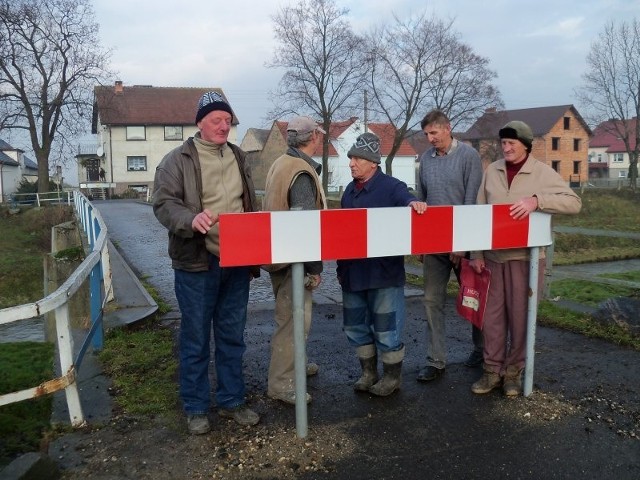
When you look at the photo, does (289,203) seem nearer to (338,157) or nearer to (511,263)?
(511,263)

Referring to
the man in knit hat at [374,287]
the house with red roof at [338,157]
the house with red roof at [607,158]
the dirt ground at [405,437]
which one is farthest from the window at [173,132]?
the house with red roof at [607,158]

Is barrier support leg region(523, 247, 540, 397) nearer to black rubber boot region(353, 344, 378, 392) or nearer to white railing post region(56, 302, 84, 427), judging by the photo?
black rubber boot region(353, 344, 378, 392)

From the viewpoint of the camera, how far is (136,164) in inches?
2333

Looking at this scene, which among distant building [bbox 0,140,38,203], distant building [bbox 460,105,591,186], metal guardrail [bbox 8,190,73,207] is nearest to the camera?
metal guardrail [bbox 8,190,73,207]

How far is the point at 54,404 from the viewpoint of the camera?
4176mm

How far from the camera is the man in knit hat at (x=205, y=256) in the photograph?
3.71 meters

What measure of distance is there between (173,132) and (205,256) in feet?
195

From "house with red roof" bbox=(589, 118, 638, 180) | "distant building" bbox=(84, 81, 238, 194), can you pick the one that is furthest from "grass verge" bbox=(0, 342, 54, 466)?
"house with red roof" bbox=(589, 118, 638, 180)

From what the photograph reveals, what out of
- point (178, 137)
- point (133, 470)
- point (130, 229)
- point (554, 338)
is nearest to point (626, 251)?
point (554, 338)

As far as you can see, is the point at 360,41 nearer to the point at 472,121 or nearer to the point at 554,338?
the point at 472,121

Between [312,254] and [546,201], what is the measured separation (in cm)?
173

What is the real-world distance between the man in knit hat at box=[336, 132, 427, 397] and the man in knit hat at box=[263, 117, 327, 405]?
0.91 ft

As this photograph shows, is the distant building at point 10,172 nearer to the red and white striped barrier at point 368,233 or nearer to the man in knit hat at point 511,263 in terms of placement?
the man in knit hat at point 511,263

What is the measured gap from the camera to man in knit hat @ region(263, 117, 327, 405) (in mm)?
4172
